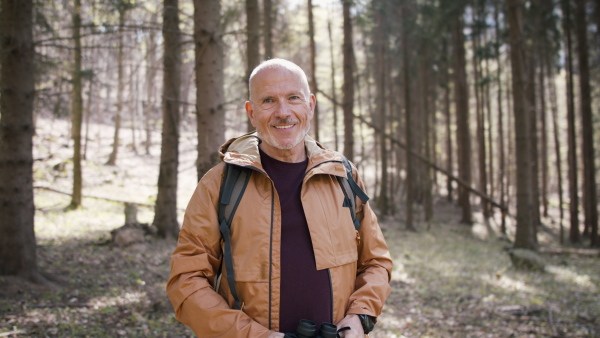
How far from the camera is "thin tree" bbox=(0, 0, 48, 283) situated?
580cm

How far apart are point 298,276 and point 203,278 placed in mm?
499

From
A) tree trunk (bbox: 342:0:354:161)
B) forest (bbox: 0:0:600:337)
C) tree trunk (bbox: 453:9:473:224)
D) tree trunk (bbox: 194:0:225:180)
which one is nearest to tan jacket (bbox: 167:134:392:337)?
forest (bbox: 0:0:600:337)

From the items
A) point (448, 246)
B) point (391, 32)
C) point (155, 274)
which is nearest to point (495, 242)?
point (448, 246)

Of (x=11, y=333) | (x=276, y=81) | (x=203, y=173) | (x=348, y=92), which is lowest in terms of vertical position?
(x=11, y=333)

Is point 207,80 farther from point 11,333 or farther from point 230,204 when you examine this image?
point 11,333

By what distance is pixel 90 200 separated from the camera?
55.2ft

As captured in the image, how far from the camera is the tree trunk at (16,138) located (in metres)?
5.80

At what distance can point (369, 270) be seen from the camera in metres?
2.48

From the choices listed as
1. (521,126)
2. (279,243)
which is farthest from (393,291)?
(521,126)

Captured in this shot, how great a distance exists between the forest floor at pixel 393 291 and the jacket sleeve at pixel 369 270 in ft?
11.5

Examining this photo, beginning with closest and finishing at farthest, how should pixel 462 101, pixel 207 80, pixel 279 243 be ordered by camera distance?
1. pixel 279 243
2. pixel 207 80
3. pixel 462 101

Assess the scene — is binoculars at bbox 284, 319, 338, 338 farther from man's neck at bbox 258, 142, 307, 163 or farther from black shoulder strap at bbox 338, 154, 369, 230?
man's neck at bbox 258, 142, 307, 163

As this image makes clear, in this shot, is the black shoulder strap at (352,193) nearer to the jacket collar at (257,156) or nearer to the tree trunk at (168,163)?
the jacket collar at (257,156)

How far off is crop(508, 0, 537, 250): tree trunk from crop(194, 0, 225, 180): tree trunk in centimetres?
1052
